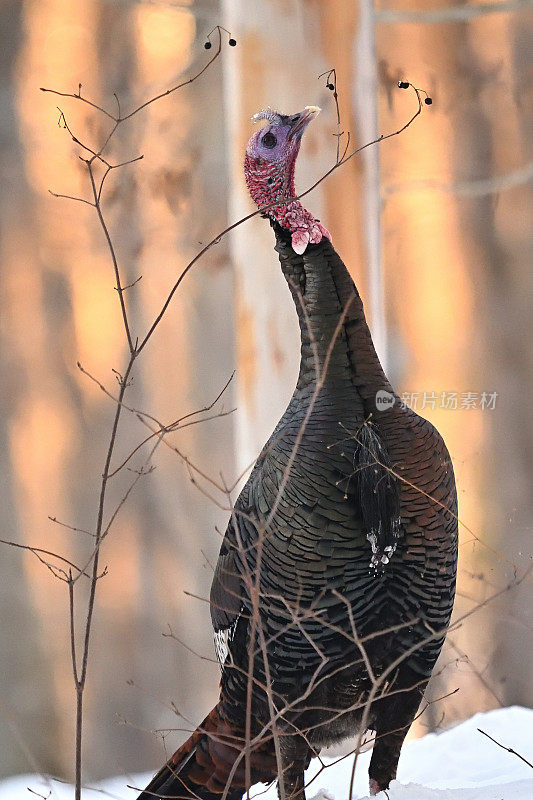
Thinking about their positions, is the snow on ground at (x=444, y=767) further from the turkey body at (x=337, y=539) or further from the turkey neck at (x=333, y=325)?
the turkey neck at (x=333, y=325)

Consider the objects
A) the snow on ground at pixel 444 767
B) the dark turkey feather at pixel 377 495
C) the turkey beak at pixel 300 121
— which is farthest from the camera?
the snow on ground at pixel 444 767

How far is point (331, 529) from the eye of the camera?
1.27 m

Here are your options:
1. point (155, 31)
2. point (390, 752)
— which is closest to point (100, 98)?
point (155, 31)

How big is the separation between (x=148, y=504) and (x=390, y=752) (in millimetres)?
815

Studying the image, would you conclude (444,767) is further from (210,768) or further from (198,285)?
(198,285)

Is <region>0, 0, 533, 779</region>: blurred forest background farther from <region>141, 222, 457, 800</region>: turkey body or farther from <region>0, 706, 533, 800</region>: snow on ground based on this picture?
<region>141, 222, 457, 800</region>: turkey body

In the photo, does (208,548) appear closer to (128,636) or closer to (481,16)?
(128,636)

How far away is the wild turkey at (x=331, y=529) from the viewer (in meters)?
1.27

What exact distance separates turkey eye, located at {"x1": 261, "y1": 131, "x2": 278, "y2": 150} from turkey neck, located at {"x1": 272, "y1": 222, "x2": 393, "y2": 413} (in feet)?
0.44

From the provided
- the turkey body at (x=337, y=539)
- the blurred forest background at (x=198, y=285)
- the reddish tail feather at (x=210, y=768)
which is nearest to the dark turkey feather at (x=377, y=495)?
the turkey body at (x=337, y=539)

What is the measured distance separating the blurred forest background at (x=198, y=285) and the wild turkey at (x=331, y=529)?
61 centimetres

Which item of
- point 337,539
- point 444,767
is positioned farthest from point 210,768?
point 444,767

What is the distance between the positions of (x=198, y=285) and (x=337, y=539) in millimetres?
912

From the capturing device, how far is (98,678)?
2008 millimetres
